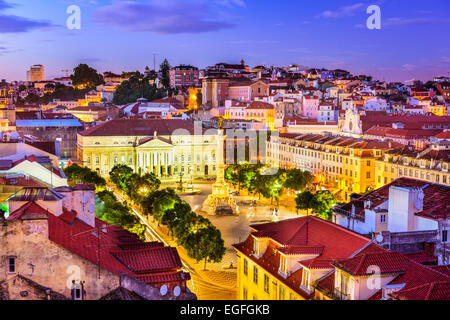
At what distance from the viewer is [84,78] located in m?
192

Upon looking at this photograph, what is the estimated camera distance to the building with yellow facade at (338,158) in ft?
215

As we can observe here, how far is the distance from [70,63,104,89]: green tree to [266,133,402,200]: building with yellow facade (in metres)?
124

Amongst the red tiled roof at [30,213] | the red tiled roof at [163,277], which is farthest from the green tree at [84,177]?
the red tiled roof at [30,213]

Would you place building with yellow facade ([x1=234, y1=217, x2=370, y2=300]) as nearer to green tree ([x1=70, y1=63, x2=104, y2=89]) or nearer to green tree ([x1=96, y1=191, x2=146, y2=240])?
green tree ([x1=96, y1=191, x2=146, y2=240])

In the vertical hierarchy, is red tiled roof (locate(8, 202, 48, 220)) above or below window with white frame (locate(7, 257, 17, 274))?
above

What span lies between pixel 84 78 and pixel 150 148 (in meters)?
114

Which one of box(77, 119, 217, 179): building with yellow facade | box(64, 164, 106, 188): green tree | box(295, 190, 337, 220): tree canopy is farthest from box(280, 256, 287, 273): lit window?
box(77, 119, 217, 179): building with yellow facade

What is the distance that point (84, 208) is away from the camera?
2222 cm

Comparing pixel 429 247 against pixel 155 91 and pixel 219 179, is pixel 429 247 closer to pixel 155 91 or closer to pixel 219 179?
pixel 219 179

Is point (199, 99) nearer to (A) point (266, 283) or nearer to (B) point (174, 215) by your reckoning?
(B) point (174, 215)

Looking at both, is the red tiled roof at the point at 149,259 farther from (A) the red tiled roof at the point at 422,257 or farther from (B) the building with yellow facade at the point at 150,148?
(B) the building with yellow facade at the point at 150,148

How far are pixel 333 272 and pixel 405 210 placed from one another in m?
7.26

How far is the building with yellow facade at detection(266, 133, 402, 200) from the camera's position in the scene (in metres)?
65.4

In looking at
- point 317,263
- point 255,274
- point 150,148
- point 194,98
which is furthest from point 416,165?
point 194,98
